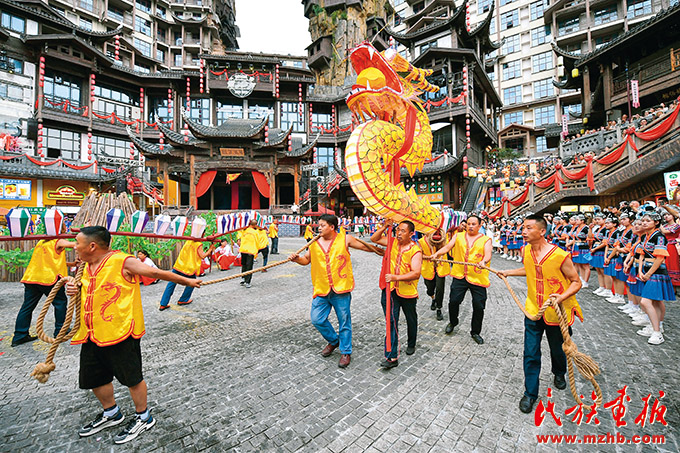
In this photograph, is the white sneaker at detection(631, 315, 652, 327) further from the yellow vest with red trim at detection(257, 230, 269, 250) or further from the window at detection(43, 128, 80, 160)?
the window at detection(43, 128, 80, 160)

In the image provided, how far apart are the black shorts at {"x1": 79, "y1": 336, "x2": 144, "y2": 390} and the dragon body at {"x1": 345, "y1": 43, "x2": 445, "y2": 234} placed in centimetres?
236

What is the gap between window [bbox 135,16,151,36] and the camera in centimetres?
3219

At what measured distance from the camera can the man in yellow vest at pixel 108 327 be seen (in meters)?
2.21

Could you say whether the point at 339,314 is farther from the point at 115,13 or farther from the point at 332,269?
the point at 115,13

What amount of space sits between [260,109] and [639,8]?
35.8 metres

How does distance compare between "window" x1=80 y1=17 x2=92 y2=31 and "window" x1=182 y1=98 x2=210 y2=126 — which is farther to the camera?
"window" x1=80 y1=17 x2=92 y2=31

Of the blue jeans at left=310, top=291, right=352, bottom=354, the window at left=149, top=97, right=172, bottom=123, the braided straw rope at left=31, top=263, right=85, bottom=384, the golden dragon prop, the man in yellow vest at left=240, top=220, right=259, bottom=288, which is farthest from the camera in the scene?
the window at left=149, top=97, right=172, bottom=123

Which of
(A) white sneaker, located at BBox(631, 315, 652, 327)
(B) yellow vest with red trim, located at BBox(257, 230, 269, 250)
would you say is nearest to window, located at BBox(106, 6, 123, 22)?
(B) yellow vest with red trim, located at BBox(257, 230, 269, 250)

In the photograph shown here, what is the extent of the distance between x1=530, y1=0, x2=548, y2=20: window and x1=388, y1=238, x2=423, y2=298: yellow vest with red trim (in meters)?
42.9

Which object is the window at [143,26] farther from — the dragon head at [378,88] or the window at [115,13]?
the dragon head at [378,88]

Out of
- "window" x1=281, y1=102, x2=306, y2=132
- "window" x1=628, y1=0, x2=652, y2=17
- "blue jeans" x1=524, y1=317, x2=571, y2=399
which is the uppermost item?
"window" x1=628, y1=0, x2=652, y2=17

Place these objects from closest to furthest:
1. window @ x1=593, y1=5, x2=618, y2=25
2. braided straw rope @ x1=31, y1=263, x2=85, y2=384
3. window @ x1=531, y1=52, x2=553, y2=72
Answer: braided straw rope @ x1=31, y1=263, x2=85, y2=384 → window @ x1=593, y1=5, x2=618, y2=25 → window @ x1=531, y1=52, x2=553, y2=72

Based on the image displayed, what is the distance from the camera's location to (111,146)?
81.8 feet

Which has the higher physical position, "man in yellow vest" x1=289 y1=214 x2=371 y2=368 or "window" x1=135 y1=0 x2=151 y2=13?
"window" x1=135 y1=0 x2=151 y2=13
